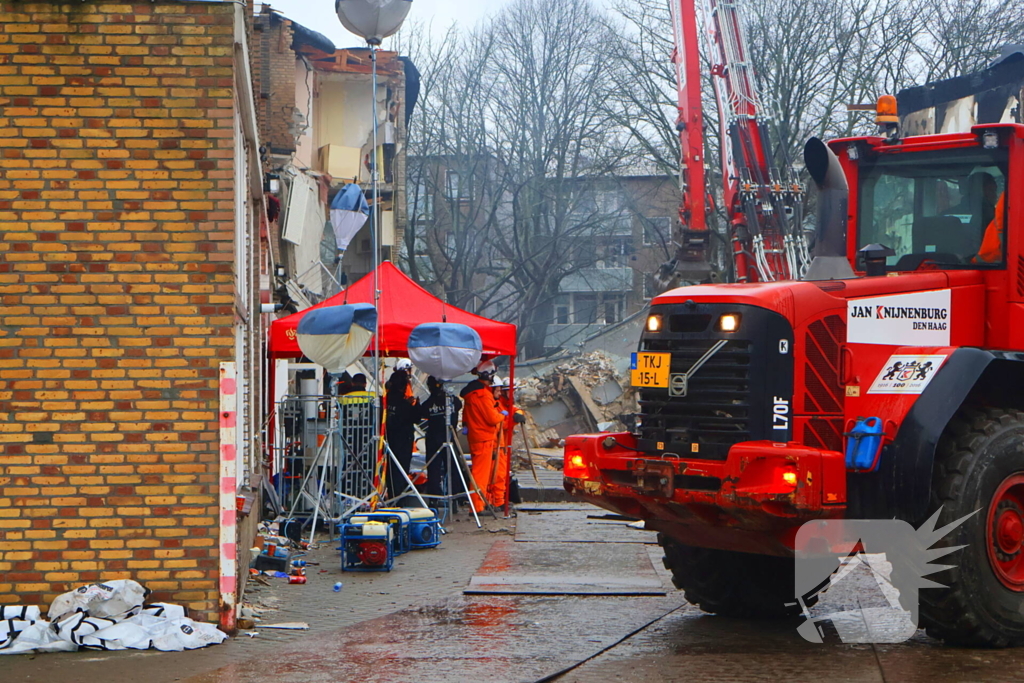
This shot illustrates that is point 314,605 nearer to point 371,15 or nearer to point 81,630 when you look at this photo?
point 81,630

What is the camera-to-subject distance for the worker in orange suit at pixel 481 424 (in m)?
14.4

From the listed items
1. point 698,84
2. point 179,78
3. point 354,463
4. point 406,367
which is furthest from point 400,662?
point 698,84

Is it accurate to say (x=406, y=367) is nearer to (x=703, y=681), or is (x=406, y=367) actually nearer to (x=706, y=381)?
(x=706, y=381)

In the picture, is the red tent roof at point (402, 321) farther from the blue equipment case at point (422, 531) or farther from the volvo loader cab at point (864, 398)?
the volvo loader cab at point (864, 398)

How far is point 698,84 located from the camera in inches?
722

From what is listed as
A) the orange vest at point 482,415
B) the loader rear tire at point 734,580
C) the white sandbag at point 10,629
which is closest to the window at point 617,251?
the orange vest at point 482,415

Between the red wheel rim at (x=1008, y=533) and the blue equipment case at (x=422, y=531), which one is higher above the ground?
the red wheel rim at (x=1008, y=533)

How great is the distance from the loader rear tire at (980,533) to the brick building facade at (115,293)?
4443 millimetres

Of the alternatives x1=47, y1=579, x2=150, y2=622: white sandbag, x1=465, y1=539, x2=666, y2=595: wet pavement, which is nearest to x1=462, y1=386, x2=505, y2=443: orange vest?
x1=465, y1=539, x2=666, y2=595: wet pavement

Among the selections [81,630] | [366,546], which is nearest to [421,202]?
[366,546]

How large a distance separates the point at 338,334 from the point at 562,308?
1507 inches

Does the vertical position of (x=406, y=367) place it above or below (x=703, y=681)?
above

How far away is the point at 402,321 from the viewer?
1385 cm

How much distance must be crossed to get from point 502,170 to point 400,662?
35.8 m
